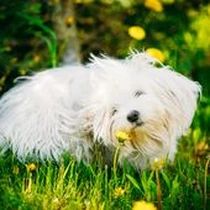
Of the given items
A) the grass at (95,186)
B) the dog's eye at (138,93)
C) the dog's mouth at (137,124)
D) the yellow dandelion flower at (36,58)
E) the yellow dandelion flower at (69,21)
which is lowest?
the yellow dandelion flower at (36,58)

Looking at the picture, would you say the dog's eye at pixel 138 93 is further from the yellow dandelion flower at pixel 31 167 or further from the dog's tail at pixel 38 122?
the yellow dandelion flower at pixel 31 167

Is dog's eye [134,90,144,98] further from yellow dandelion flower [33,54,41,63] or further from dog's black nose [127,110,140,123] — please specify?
yellow dandelion flower [33,54,41,63]

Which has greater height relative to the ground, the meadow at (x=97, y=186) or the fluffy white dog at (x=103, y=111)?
the fluffy white dog at (x=103, y=111)

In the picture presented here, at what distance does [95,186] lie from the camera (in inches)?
170

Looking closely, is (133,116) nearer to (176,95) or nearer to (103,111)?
(103,111)

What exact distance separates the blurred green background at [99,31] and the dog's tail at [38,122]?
47.5 inches

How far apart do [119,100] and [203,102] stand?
1.61 metres

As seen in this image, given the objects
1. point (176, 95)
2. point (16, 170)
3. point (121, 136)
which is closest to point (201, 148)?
point (176, 95)

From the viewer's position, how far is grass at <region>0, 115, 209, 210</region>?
163 inches

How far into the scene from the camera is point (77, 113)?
15.5 ft

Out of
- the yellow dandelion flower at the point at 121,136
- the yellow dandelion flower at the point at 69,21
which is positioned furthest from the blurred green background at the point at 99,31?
the yellow dandelion flower at the point at 121,136

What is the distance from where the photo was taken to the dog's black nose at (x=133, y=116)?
14.5 ft

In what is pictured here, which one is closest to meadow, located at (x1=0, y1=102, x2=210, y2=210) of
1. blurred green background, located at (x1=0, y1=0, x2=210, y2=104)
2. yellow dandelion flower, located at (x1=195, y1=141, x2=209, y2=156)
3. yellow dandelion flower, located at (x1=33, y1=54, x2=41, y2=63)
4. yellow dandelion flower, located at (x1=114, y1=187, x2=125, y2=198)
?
yellow dandelion flower, located at (x1=114, y1=187, x2=125, y2=198)

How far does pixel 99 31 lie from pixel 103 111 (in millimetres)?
3361
